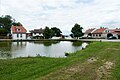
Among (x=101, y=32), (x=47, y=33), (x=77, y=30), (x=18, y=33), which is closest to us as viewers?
(x=18, y=33)

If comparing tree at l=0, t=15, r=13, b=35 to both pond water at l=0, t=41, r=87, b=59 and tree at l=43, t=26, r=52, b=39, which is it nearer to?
tree at l=43, t=26, r=52, b=39

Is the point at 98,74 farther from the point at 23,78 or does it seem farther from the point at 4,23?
the point at 4,23

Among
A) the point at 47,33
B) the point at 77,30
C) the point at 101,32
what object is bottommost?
the point at 47,33

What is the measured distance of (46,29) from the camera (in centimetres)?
7344

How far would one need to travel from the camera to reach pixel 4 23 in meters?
88.7

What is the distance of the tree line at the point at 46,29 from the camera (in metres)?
74.7

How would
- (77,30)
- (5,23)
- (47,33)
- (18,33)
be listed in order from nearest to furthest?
(18,33) < (47,33) < (77,30) < (5,23)

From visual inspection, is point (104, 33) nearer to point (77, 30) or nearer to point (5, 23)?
point (77, 30)

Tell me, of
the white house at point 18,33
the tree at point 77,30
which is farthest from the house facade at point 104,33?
the white house at point 18,33

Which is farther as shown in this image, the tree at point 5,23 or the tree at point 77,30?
the tree at point 5,23

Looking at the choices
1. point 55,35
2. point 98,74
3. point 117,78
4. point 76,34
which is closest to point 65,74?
point 98,74

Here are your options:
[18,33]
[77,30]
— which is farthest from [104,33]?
[18,33]

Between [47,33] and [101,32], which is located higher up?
[101,32]

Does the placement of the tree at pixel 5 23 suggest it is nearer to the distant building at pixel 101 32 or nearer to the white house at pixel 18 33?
the white house at pixel 18 33
